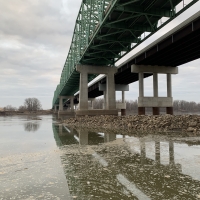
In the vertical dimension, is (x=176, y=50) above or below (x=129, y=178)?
above

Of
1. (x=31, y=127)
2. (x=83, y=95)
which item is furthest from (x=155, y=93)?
(x=31, y=127)

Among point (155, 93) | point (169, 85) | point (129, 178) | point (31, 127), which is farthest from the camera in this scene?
point (169, 85)

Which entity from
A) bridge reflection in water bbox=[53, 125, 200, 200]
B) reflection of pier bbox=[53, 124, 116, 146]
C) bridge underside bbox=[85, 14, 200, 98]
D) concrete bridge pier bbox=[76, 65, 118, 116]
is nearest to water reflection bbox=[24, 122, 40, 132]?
reflection of pier bbox=[53, 124, 116, 146]

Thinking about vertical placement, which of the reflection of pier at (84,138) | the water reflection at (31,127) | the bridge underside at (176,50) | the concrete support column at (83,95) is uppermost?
the bridge underside at (176,50)

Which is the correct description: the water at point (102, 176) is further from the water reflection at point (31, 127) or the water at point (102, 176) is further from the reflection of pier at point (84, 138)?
the water reflection at point (31, 127)

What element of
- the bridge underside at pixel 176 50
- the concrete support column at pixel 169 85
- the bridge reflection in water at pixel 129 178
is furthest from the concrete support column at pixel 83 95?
the bridge reflection in water at pixel 129 178

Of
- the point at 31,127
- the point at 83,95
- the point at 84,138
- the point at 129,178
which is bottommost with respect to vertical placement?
the point at 31,127

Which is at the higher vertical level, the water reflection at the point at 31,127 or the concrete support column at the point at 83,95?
the concrete support column at the point at 83,95

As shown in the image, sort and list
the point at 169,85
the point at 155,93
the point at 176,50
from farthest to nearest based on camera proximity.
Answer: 1. the point at 169,85
2. the point at 155,93
3. the point at 176,50

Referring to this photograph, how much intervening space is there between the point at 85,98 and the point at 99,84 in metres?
22.5

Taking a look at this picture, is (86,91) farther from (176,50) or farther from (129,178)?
(129,178)

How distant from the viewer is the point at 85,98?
43.2 meters

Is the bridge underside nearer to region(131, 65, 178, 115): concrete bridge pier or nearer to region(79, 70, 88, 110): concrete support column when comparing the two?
region(131, 65, 178, 115): concrete bridge pier

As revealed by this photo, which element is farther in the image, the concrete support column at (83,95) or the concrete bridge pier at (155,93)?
the concrete bridge pier at (155,93)
